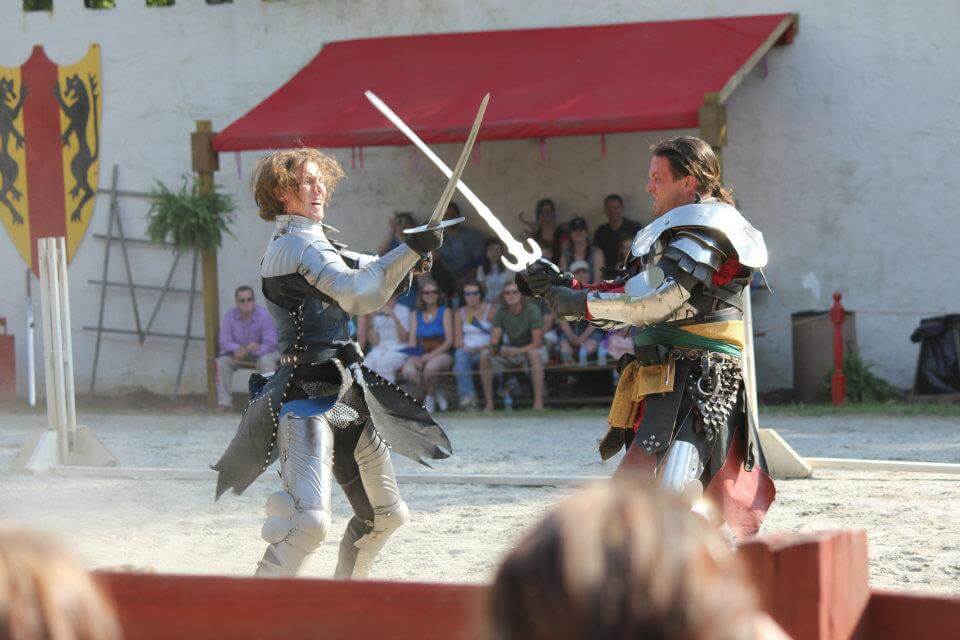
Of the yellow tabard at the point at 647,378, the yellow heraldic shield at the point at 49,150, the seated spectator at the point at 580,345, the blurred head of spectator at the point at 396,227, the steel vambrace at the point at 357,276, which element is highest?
the yellow heraldic shield at the point at 49,150

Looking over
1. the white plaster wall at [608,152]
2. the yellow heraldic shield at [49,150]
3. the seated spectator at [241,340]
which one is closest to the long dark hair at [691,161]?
the white plaster wall at [608,152]

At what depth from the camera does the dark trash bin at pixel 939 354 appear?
9469 millimetres

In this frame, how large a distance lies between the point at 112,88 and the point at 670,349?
915 centimetres

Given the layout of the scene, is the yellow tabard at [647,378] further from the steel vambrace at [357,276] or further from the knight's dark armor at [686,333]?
the steel vambrace at [357,276]

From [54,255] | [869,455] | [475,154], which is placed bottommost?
[869,455]

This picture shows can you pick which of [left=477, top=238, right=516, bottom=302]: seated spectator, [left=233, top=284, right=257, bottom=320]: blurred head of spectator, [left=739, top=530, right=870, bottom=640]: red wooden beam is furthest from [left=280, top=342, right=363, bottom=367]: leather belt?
[left=233, top=284, right=257, bottom=320]: blurred head of spectator

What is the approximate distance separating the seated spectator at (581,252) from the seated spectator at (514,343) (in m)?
0.52

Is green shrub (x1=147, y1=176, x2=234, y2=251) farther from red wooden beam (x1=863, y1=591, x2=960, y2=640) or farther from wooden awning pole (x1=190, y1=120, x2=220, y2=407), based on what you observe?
red wooden beam (x1=863, y1=591, x2=960, y2=640)

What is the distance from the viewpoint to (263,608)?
2027 mm

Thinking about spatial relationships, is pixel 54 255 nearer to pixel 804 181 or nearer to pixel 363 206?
pixel 363 206

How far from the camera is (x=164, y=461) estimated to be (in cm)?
763

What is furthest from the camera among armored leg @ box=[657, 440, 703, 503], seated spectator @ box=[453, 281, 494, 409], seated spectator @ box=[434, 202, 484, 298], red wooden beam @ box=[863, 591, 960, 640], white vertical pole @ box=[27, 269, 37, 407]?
white vertical pole @ box=[27, 269, 37, 407]

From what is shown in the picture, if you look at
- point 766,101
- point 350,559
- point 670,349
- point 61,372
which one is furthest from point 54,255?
point 766,101

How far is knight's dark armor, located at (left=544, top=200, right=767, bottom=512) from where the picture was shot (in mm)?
3604
